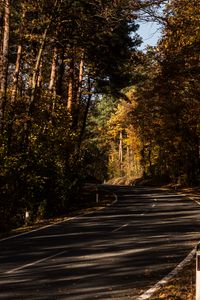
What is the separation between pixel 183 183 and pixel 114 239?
1890 inches

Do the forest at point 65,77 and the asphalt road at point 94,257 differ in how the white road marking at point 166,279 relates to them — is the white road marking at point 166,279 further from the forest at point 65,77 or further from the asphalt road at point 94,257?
the forest at point 65,77

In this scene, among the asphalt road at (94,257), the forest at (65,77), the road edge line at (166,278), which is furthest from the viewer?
the forest at (65,77)

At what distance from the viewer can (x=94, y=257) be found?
44.6ft

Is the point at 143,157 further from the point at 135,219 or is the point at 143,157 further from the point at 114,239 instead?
the point at 114,239

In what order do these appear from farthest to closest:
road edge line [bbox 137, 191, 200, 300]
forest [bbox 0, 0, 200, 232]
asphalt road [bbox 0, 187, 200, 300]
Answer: forest [bbox 0, 0, 200, 232]
asphalt road [bbox 0, 187, 200, 300]
road edge line [bbox 137, 191, 200, 300]

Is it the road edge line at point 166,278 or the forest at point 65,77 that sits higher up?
the forest at point 65,77

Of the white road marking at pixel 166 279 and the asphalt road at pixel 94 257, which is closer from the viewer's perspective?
the white road marking at pixel 166 279

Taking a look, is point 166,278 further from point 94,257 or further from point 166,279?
point 94,257

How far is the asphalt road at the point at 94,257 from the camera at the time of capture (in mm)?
9719

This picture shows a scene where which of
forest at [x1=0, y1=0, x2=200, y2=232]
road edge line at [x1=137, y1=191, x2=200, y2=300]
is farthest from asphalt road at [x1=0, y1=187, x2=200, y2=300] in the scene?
forest at [x1=0, y1=0, x2=200, y2=232]

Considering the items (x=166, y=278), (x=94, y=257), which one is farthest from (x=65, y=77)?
(x=166, y=278)

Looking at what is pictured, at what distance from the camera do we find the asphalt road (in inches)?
383

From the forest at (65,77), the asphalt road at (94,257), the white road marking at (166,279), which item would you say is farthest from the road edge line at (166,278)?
the forest at (65,77)

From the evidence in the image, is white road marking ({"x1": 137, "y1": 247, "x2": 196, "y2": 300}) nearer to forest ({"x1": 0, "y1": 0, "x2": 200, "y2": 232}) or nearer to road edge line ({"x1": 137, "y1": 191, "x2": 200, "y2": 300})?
road edge line ({"x1": 137, "y1": 191, "x2": 200, "y2": 300})
